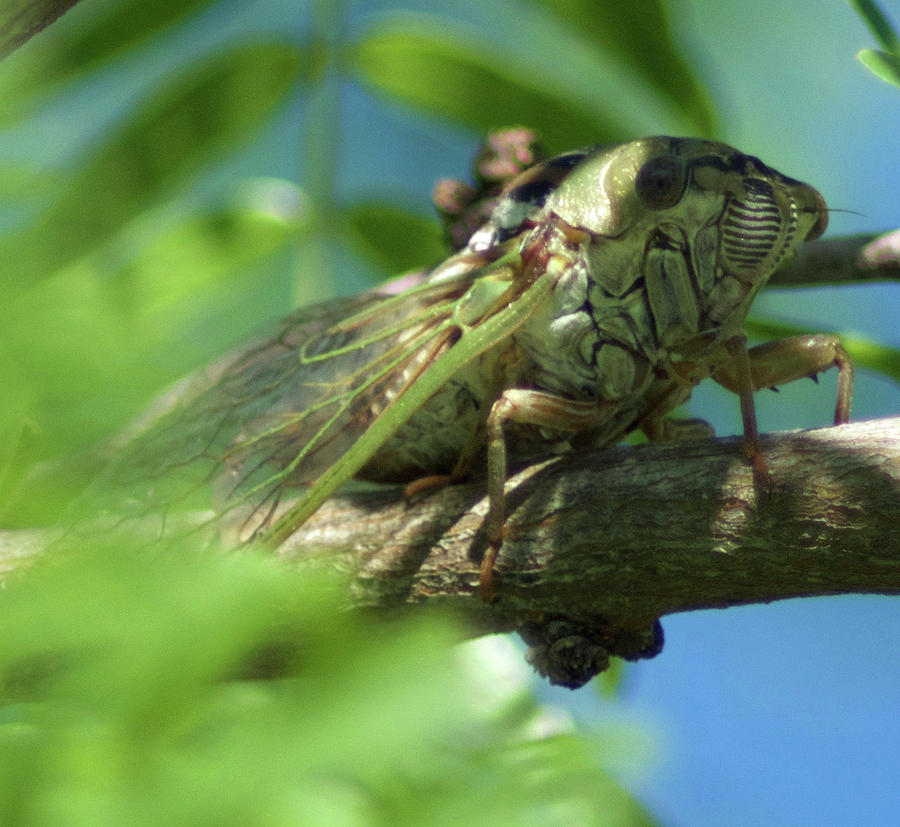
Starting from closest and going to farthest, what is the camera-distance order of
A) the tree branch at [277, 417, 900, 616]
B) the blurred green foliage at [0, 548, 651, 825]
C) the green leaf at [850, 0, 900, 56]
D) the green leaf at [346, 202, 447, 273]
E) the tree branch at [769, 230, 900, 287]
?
the blurred green foliage at [0, 548, 651, 825] → the tree branch at [277, 417, 900, 616] → the green leaf at [850, 0, 900, 56] → the tree branch at [769, 230, 900, 287] → the green leaf at [346, 202, 447, 273]

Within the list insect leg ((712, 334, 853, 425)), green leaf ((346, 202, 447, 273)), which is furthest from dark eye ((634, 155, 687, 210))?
green leaf ((346, 202, 447, 273))

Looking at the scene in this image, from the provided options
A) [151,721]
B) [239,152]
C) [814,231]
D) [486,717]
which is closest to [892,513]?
[814,231]

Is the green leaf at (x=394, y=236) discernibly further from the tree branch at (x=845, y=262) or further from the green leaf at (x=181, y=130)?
the tree branch at (x=845, y=262)

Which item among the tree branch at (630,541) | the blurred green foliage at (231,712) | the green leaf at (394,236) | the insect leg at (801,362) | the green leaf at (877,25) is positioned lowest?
the tree branch at (630,541)

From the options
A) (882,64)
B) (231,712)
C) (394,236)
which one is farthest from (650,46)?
(231,712)

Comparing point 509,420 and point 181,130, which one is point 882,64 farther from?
point 181,130

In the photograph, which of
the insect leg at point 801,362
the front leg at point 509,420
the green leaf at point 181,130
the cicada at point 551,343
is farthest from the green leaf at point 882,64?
the green leaf at point 181,130

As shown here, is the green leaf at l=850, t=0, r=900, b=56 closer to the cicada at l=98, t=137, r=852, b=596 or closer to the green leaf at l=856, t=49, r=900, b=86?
the green leaf at l=856, t=49, r=900, b=86
